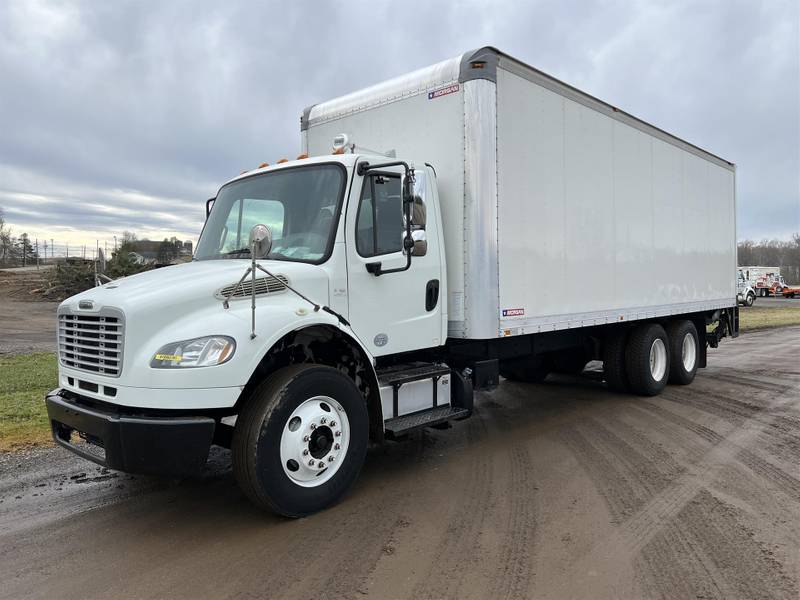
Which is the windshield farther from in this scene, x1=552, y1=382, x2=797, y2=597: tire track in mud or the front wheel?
x1=552, y1=382, x2=797, y2=597: tire track in mud

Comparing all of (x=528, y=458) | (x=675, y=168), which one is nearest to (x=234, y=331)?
(x=528, y=458)

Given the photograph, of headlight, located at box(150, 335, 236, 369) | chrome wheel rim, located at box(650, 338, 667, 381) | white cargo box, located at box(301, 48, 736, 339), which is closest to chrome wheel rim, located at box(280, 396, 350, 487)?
headlight, located at box(150, 335, 236, 369)

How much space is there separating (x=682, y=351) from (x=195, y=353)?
8.27 m

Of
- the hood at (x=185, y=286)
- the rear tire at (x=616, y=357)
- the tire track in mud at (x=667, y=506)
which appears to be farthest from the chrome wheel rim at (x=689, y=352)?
the hood at (x=185, y=286)

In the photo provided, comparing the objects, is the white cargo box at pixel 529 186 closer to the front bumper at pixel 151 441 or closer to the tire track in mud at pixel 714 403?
the tire track in mud at pixel 714 403

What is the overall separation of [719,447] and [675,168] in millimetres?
4728

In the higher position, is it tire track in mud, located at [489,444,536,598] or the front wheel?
the front wheel

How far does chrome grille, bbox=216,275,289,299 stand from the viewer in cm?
409

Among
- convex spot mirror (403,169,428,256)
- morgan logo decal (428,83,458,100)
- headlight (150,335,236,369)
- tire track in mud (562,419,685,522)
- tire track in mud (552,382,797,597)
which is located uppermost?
morgan logo decal (428,83,458,100)

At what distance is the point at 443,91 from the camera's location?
5.66 metres

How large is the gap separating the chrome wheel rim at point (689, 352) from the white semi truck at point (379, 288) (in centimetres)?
137

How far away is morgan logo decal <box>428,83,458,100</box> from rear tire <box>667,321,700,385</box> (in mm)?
6001

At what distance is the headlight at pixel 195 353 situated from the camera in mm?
3717

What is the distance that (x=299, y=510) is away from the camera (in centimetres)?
416
